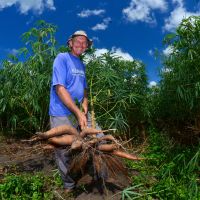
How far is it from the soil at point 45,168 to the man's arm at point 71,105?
0.46m

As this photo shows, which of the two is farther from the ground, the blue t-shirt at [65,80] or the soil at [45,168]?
the blue t-shirt at [65,80]

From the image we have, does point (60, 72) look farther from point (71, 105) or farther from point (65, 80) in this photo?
point (71, 105)

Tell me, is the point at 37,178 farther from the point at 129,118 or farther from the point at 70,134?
the point at 129,118

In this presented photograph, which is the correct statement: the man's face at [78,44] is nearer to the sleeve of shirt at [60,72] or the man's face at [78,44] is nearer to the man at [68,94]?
the man at [68,94]

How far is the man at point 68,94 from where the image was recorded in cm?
335

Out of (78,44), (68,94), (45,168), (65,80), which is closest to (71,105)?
(68,94)

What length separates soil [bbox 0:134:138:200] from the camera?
11.2ft

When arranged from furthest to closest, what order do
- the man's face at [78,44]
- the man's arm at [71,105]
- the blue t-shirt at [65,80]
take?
the man's face at [78,44], the blue t-shirt at [65,80], the man's arm at [71,105]

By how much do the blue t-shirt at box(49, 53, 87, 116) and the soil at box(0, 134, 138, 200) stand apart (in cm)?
38

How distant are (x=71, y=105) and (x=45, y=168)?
5.02ft

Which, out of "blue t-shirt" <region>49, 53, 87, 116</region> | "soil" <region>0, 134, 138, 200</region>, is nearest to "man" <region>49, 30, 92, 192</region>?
"blue t-shirt" <region>49, 53, 87, 116</region>

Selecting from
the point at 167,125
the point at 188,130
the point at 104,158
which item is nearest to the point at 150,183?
the point at 104,158

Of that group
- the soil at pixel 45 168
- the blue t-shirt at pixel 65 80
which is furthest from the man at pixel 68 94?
the soil at pixel 45 168

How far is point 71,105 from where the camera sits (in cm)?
331
